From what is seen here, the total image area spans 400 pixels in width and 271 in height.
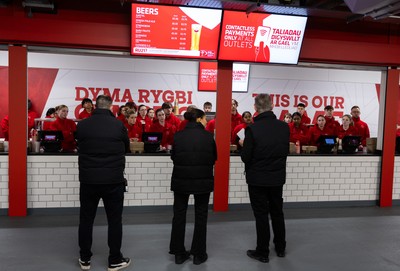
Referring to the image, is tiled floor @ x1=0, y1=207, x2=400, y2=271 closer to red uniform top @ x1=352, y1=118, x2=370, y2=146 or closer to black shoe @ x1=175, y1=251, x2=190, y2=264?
black shoe @ x1=175, y1=251, x2=190, y2=264

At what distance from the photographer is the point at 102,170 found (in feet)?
11.0

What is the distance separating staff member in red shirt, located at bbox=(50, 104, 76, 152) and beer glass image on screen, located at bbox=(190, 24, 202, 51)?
2.41 meters

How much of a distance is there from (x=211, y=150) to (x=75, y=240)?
1.97 metres

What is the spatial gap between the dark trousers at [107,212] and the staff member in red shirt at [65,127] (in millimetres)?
2714

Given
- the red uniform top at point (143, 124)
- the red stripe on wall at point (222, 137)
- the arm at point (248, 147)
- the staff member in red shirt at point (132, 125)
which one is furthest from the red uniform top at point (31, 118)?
the arm at point (248, 147)

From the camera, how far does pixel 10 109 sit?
17.1 feet

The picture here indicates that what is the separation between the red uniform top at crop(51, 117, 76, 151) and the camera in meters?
6.09

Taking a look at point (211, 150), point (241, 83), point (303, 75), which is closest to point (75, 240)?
point (211, 150)

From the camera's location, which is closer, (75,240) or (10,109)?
(75,240)

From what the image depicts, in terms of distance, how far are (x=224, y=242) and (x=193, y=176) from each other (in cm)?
122

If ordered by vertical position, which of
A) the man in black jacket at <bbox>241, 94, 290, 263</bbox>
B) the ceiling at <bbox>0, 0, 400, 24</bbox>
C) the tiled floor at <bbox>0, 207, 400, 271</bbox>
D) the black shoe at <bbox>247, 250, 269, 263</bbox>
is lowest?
the tiled floor at <bbox>0, 207, 400, 271</bbox>

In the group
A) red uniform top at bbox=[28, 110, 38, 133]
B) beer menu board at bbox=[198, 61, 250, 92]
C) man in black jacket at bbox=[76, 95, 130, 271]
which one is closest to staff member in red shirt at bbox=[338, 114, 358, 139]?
beer menu board at bbox=[198, 61, 250, 92]

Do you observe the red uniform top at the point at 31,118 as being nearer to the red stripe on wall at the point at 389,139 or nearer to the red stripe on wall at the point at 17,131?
the red stripe on wall at the point at 17,131

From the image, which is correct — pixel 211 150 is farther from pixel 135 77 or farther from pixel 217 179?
pixel 135 77
